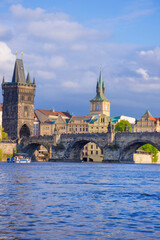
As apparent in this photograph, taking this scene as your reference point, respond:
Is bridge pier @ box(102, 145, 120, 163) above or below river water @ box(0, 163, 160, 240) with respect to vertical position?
above

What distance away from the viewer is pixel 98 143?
128750 mm

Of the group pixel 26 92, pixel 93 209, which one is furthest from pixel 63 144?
pixel 93 209

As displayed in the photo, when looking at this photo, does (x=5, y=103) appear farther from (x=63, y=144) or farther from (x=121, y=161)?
(x=121, y=161)

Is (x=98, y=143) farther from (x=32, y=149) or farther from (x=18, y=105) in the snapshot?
(x=18, y=105)

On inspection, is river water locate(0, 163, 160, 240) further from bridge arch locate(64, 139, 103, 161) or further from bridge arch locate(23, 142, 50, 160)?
bridge arch locate(23, 142, 50, 160)

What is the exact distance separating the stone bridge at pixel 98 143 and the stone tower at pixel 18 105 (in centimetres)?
706

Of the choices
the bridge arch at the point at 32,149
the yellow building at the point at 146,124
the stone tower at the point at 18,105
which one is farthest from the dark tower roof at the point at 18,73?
the yellow building at the point at 146,124

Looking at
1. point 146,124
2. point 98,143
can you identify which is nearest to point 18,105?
point 98,143

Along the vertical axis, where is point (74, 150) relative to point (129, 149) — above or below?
below

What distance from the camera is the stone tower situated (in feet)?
500

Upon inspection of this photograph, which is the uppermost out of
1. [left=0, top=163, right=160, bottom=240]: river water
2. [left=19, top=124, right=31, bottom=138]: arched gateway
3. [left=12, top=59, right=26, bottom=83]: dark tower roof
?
[left=12, top=59, right=26, bottom=83]: dark tower roof

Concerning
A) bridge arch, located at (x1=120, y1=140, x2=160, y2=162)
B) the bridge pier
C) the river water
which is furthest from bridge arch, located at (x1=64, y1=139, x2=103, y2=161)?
the river water

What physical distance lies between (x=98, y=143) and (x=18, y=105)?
3517 cm

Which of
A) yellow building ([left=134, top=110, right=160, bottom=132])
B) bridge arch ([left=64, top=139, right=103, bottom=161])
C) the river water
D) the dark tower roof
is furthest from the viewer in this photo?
yellow building ([left=134, top=110, right=160, bottom=132])
